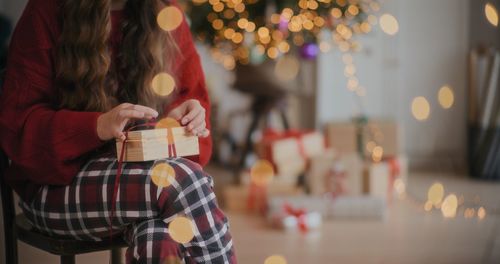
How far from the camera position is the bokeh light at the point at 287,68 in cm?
305

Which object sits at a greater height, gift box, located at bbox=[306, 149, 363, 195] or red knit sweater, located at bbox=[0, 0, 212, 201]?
red knit sweater, located at bbox=[0, 0, 212, 201]

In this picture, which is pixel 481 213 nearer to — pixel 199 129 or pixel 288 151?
pixel 288 151

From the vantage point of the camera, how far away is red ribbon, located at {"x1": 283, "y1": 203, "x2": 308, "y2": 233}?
8.11 feet

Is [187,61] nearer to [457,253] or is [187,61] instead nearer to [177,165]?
[177,165]

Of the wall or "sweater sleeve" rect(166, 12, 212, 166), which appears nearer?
"sweater sleeve" rect(166, 12, 212, 166)

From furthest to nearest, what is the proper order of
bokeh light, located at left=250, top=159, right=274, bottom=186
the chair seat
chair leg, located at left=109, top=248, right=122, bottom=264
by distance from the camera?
bokeh light, located at left=250, top=159, right=274, bottom=186, chair leg, located at left=109, top=248, right=122, bottom=264, the chair seat

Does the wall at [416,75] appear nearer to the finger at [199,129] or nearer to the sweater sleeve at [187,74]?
the sweater sleeve at [187,74]

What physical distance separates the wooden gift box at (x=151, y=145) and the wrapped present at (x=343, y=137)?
7.59 feet

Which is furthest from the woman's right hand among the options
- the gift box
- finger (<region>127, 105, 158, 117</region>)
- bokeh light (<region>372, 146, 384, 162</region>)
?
bokeh light (<region>372, 146, 384, 162</region>)

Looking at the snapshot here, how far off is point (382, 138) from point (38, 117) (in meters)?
2.44

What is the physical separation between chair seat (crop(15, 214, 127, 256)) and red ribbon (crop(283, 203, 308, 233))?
4.58 feet

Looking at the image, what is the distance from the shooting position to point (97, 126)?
1.10 m

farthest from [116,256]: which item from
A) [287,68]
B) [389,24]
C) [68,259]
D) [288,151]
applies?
[389,24]

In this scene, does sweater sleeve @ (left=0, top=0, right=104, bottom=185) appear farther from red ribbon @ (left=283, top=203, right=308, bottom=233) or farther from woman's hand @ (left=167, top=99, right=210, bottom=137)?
red ribbon @ (left=283, top=203, right=308, bottom=233)
